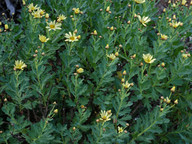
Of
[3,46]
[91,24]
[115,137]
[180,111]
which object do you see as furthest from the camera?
[91,24]

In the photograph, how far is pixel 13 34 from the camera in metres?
2.45

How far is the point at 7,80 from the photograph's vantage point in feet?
6.48

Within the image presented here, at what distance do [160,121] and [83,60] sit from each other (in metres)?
0.89

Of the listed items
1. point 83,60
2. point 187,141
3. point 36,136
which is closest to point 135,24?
point 83,60

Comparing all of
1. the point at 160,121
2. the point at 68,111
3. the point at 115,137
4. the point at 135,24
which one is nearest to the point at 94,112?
the point at 68,111

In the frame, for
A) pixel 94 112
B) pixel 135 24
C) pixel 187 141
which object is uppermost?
pixel 135 24

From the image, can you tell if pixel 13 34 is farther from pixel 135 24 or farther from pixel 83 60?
pixel 135 24

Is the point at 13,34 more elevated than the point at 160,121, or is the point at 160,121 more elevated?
the point at 13,34

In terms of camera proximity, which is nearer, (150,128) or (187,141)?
(150,128)

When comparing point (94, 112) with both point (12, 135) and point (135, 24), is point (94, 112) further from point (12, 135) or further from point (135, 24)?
point (135, 24)

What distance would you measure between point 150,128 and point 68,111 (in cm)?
81

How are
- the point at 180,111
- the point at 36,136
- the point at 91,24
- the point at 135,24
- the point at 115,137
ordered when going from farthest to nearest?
the point at 91,24 → the point at 135,24 → the point at 180,111 → the point at 115,137 → the point at 36,136

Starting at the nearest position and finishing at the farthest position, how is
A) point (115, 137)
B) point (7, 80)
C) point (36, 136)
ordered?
point (36, 136)
point (115, 137)
point (7, 80)

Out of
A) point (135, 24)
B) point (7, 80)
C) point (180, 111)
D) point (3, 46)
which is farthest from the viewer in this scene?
point (135, 24)
